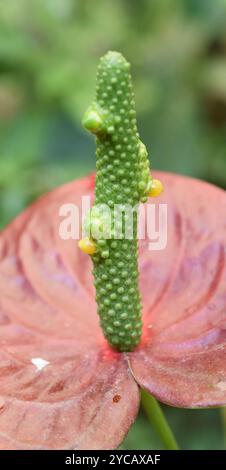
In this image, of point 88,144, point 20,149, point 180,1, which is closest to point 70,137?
point 88,144

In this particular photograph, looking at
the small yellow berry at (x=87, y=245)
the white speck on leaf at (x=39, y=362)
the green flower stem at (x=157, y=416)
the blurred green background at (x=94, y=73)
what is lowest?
the green flower stem at (x=157, y=416)

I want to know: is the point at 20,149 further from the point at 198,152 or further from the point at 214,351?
the point at 214,351

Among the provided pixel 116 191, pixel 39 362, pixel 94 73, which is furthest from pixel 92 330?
pixel 94 73

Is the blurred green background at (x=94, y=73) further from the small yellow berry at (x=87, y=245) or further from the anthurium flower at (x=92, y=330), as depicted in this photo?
the small yellow berry at (x=87, y=245)

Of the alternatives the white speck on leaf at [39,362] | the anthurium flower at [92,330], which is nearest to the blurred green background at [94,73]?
the anthurium flower at [92,330]

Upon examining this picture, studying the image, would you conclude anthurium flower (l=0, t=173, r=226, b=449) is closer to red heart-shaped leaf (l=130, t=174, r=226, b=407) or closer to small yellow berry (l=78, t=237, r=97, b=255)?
red heart-shaped leaf (l=130, t=174, r=226, b=407)

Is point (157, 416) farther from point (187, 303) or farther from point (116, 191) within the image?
point (116, 191)

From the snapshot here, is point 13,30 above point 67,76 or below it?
above
